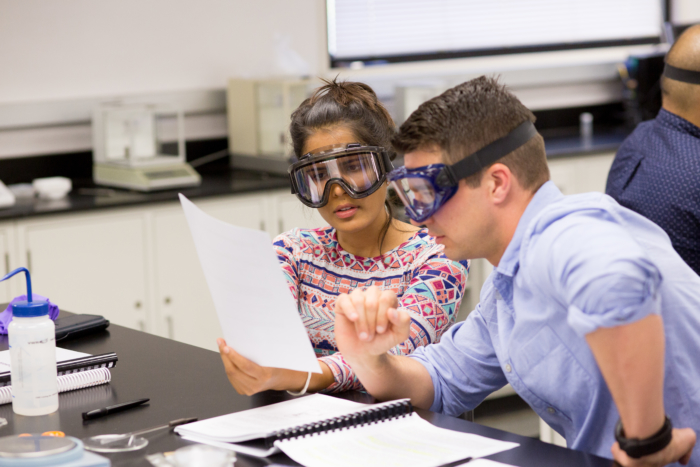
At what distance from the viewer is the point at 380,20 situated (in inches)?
181

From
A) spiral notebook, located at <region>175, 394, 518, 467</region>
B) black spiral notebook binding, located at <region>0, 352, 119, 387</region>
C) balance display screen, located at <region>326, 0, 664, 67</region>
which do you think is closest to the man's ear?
spiral notebook, located at <region>175, 394, 518, 467</region>

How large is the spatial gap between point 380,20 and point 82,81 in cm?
167

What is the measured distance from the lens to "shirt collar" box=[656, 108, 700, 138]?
243 cm

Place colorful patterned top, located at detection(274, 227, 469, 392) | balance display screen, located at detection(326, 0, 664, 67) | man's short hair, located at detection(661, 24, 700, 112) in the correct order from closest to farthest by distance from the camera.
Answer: colorful patterned top, located at detection(274, 227, 469, 392) → man's short hair, located at detection(661, 24, 700, 112) → balance display screen, located at detection(326, 0, 664, 67)

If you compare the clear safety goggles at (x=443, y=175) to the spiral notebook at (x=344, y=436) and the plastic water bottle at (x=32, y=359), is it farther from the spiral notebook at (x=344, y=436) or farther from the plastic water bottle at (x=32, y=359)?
the plastic water bottle at (x=32, y=359)

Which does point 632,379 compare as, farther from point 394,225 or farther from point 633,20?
point 633,20

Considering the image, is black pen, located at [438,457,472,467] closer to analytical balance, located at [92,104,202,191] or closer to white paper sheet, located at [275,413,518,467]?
white paper sheet, located at [275,413,518,467]

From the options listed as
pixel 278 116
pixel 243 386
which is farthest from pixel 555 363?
pixel 278 116

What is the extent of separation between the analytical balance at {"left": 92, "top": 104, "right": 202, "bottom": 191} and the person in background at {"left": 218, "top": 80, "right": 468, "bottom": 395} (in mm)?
1601

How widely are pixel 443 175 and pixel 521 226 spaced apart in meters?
0.15

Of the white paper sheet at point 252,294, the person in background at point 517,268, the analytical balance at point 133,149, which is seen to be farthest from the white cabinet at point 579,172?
the white paper sheet at point 252,294

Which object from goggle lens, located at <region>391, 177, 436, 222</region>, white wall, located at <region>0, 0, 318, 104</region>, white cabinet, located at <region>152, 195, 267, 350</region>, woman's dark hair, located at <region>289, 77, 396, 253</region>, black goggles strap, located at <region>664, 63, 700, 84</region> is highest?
white wall, located at <region>0, 0, 318, 104</region>

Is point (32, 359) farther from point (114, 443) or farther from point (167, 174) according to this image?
point (167, 174)

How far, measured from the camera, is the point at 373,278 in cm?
187
